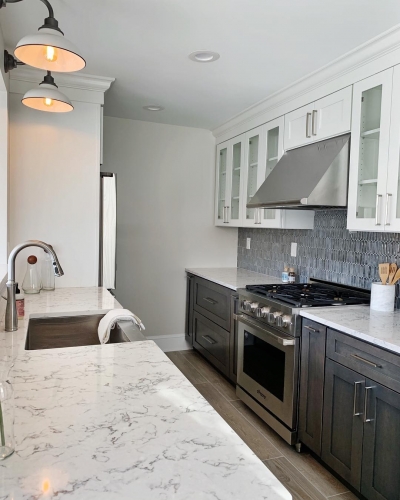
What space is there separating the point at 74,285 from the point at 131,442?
7.71 feet

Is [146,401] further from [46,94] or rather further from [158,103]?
[158,103]

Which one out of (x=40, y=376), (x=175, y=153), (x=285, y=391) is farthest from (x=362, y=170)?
(x=175, y=153)

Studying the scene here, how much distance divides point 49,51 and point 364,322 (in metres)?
1.91

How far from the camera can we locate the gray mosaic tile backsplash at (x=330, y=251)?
2.68 metres

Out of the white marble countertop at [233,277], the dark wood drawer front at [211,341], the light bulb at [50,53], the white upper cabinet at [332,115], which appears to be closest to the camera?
the light bulb at [50,53]

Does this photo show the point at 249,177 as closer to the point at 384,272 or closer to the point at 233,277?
the point at 233,277

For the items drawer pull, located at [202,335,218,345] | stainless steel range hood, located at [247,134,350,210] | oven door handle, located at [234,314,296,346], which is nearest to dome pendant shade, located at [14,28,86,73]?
stainless steel range hood, located at [247,134,350,210]

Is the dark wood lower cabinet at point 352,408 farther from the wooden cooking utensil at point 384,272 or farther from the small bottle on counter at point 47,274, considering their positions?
the small bottle on counter at point 47,274

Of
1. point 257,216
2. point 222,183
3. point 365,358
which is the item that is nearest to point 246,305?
point 257,216

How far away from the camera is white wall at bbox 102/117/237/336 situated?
4.12m

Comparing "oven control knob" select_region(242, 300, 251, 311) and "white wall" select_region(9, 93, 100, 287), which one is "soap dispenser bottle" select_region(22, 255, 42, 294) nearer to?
"white wall" select_region(9, 93, 100, 287)

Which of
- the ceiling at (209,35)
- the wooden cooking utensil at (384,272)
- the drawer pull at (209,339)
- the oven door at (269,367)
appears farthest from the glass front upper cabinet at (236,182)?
the wooden cooking utensil at (384,272)

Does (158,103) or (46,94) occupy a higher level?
(158,103)

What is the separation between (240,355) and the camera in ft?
10.3
